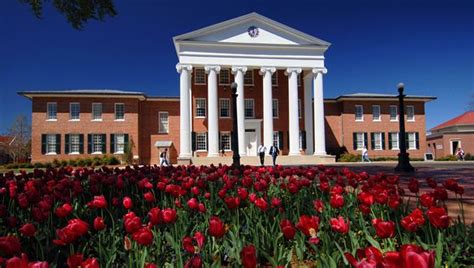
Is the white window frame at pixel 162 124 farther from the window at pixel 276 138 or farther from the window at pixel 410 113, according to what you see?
Answer: the window at pixel 410 113

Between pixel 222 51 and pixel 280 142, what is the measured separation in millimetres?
12075

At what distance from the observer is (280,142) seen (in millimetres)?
39281

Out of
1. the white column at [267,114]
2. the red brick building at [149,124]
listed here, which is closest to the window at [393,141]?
the red brick building at [149,124]

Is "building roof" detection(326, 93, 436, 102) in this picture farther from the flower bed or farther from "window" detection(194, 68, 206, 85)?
the flower bed

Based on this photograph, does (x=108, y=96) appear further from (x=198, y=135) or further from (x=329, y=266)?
(x=329, y=266)

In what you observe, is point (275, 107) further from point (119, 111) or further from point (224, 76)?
point (119, 111)

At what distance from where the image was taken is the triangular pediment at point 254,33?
35.8m

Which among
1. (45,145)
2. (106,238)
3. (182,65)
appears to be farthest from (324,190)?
(45,145)

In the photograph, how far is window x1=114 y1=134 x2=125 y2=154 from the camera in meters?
38.2

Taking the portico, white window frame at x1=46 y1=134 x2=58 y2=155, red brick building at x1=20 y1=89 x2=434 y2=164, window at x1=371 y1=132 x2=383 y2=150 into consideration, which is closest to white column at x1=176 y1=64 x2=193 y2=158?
the portico

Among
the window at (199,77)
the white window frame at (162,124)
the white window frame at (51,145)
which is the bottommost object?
the white window frame at (51,145)

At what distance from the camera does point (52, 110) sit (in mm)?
37688

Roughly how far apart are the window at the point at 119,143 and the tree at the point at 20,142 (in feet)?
75.0

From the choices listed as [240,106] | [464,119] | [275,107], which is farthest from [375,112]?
[464,119]
